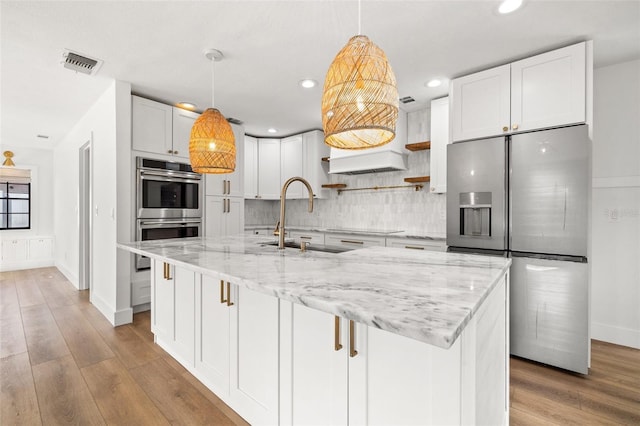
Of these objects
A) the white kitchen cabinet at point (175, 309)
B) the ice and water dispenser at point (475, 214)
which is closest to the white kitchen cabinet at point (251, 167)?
the white kitchen cabinet at point (175, 309)

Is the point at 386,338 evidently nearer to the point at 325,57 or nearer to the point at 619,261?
the point at 325,57

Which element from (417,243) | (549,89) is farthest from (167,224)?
(549,89)

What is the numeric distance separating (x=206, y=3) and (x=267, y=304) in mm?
1867

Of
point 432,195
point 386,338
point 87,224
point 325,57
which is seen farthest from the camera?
point 87,224

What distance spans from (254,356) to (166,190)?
8.96 ft

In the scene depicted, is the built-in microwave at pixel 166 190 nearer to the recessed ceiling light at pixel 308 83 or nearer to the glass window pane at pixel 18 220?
the recessed ceiling light at pixel 308 83

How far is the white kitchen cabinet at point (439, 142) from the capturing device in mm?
3270

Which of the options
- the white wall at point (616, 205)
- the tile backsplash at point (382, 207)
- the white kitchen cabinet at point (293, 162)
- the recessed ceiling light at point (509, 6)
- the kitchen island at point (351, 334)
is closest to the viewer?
the kitchen island at point (351, 334)

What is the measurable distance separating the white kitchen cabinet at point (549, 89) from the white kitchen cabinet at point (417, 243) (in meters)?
1.28

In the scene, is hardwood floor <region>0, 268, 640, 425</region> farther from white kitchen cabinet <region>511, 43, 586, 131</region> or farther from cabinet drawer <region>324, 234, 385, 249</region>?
white kitchen cabinet <region>511, 43, 586, 131</region>

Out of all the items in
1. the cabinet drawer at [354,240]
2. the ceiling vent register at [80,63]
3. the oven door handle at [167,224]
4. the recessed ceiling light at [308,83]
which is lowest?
the cabinet drawer at [354,240]

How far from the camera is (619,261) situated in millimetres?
2668

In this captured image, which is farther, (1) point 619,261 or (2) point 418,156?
(2) point 418,156

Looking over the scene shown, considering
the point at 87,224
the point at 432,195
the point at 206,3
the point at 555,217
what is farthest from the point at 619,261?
the point at 87,224
